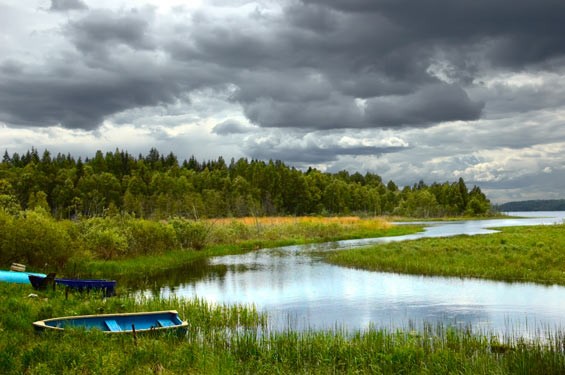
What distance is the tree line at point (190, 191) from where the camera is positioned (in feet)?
349

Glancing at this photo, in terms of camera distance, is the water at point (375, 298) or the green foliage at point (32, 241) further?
the green foliage at point (32, 241)

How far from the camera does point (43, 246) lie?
1201 inches

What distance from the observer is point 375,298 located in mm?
25172

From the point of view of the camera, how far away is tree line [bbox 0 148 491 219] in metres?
106

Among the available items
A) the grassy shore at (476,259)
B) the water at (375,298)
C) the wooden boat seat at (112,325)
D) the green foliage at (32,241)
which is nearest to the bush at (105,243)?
the green foliage at (32,241)

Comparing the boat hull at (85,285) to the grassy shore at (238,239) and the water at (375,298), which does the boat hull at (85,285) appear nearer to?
the water at (375,298)

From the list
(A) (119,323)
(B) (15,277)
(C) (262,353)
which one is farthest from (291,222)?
(C) (262,353)

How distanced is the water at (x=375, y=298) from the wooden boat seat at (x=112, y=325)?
18.7 feet

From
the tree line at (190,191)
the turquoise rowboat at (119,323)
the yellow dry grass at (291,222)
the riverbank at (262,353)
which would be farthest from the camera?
the tree line at (190,191)

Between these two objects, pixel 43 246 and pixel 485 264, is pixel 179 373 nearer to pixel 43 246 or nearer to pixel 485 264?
pixel 43 246

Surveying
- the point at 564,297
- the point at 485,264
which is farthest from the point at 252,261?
the point at 564,297

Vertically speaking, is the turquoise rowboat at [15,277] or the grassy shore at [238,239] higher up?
the turquoise rowboat at [15,277]

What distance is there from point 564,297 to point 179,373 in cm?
1934

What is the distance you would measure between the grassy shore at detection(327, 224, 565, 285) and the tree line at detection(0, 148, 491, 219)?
48.3m
